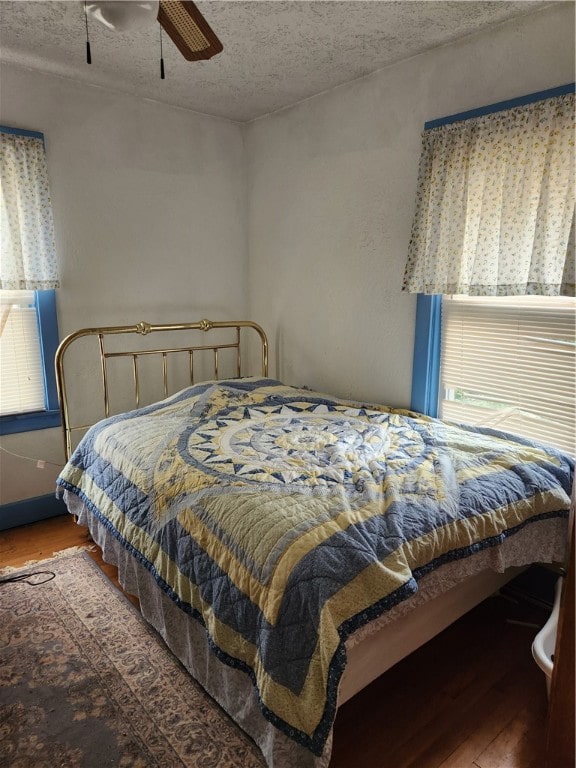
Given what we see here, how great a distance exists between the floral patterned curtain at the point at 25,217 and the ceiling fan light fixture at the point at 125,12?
4.91ft

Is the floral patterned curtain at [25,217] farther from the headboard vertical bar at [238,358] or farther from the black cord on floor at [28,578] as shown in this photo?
the black cord on floor at [28,578]

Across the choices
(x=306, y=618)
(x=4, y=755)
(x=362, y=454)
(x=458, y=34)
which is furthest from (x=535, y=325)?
(x=4, y=755)

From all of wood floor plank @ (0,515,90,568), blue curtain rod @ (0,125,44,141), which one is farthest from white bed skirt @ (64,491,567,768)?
blue curtain rod @ (0,125,44,141)

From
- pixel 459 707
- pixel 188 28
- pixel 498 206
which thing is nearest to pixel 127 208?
pixel 188 28

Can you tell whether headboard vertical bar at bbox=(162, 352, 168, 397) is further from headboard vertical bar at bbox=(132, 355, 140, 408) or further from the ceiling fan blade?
the ceiling fan blade

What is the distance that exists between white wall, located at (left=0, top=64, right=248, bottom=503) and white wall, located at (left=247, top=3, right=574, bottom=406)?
0.90ft

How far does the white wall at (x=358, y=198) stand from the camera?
6.79 feet

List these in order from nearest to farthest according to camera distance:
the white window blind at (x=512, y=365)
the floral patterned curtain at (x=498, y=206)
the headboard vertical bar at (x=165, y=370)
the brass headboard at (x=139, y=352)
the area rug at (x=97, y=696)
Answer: the area rug at (x=97, y=696) → the floral patterned curtain at (x=498, y=206) → the white window blind at (x=512, y=365) → the brass headboard at (x=139, y=352) → the headboard vertical bar at (x=165, y=370)

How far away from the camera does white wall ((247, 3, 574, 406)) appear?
2.07 m

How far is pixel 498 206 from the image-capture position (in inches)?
80.8

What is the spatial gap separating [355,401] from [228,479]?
4.15ft

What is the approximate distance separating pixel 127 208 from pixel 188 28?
1.69 meters

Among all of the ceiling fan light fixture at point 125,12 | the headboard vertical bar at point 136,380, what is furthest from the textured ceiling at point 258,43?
the headboard vertical bar at point 136,380

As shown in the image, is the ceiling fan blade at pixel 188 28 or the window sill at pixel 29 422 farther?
the window sill at pixel 29 422
